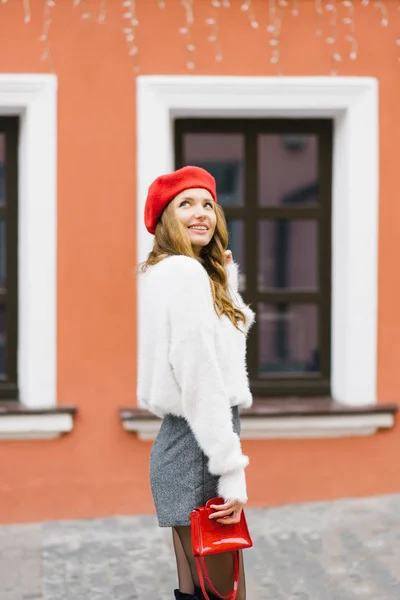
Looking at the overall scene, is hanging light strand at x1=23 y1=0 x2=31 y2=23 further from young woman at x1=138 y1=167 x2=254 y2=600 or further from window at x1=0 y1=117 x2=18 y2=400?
young woman at x1=138 y1=167 x2=254 y2=600

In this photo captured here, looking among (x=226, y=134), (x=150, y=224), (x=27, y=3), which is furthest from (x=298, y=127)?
(x=150, y=224)

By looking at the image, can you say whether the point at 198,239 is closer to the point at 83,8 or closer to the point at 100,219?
the point at 100,219

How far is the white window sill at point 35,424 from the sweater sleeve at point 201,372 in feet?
9.15

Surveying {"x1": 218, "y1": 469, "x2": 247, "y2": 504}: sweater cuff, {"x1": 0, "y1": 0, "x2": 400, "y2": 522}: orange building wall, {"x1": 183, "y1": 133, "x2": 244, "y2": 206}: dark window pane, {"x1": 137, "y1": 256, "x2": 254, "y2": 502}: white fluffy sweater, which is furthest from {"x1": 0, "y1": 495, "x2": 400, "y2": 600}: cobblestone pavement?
{"x1": 183, "y1": 133, "x2": 244, "y2": 206}: dark window pane

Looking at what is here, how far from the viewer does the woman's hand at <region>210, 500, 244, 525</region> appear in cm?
274

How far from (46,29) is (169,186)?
280cm

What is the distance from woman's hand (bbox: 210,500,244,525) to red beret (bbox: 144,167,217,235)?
2.98 feet

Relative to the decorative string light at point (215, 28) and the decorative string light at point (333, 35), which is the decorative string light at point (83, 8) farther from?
the decorative string light at point (333, 35)

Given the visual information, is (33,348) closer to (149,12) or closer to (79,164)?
(79,164)

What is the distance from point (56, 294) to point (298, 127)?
69.4 inches

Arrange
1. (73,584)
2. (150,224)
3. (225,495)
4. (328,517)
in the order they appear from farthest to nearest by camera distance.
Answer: (328,517), (73,584), (150,224), (225,495)

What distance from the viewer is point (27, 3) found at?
5.38 meters

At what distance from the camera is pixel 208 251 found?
3.04m

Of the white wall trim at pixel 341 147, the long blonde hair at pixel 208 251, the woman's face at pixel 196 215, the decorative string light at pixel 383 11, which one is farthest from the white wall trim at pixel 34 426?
the decorative string light at pixel 383 11
